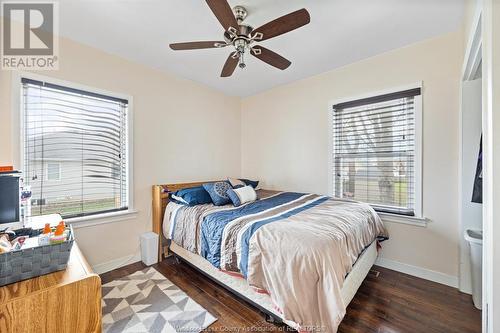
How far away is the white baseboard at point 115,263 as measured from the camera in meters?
2.45

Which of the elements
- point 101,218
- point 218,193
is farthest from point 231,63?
point 101,218

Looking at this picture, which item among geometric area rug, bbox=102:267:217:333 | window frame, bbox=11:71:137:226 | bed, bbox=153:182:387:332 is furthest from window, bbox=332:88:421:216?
window frame, bbox=11:71:137:226

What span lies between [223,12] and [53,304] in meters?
1.82

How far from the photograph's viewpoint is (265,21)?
201 cm

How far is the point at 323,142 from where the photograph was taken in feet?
10.3

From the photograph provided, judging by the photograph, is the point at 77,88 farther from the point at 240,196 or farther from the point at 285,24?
the point at 285,24

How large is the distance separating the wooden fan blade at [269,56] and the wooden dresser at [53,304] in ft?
6.32

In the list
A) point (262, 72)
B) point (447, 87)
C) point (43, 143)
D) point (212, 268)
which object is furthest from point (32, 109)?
point (447, 87)

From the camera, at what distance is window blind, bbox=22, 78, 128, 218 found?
6.89 feet

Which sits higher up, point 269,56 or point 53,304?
point 269,56

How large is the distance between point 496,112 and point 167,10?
2336mm

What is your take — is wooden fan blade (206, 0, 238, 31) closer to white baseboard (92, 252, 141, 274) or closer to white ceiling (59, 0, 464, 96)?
white ceiling (59, 0, 464, 96)

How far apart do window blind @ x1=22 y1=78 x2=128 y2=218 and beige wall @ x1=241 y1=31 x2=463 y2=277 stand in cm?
246

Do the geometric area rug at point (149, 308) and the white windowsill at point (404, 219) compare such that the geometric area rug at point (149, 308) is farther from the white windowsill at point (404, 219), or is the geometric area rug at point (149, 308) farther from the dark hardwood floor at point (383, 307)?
the white windowsill at point (404, 219)
